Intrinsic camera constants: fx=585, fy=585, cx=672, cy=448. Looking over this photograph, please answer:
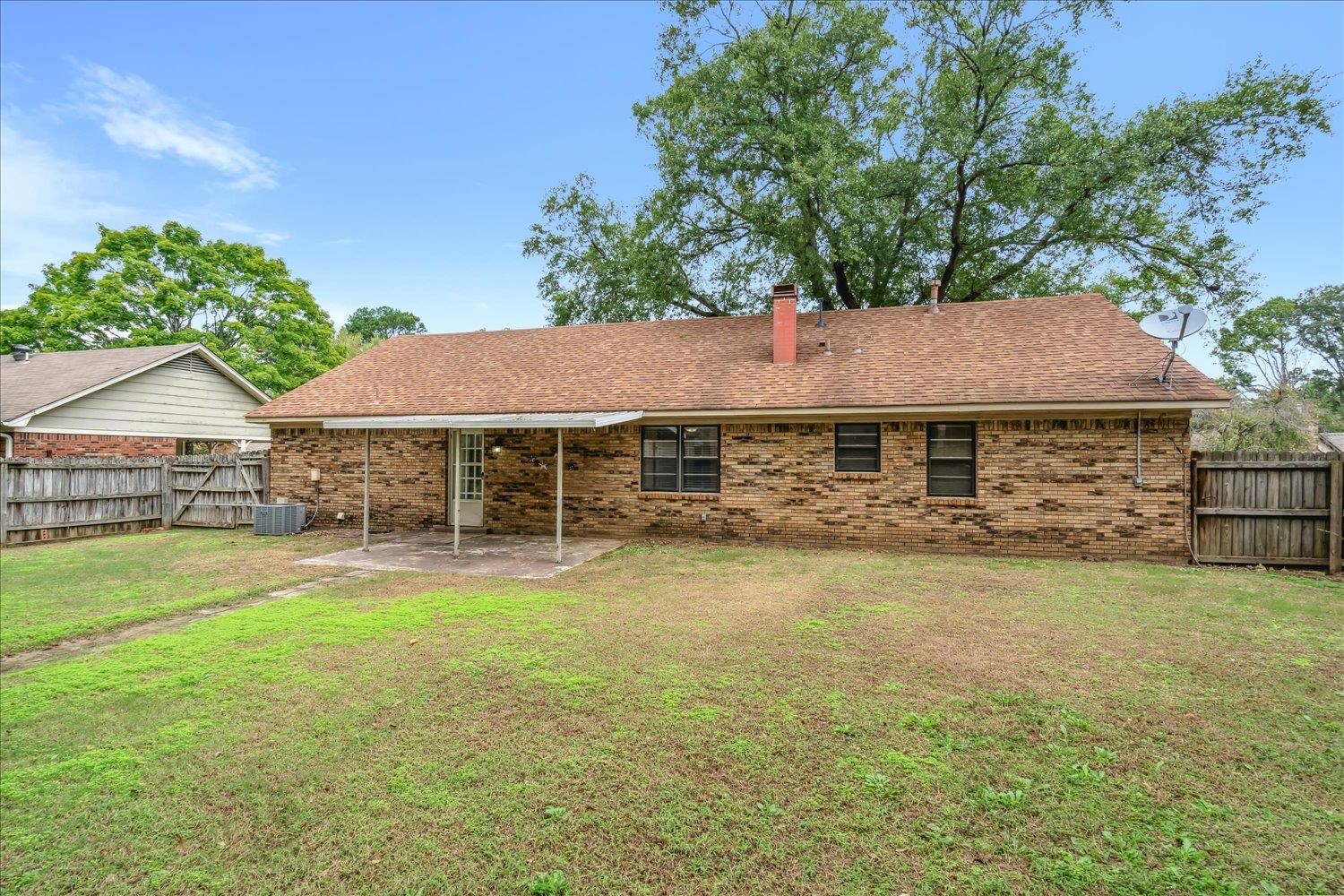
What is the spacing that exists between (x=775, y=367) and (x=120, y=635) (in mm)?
9812

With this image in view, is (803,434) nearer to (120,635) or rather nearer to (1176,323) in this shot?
(1176,323)

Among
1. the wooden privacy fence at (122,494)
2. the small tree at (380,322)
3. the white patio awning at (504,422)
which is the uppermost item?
the small tree at (380,322)

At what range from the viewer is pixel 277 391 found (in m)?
26.1

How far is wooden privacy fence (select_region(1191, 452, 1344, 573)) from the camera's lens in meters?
8.12

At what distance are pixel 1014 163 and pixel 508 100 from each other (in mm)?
13551

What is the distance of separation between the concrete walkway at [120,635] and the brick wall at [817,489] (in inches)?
197

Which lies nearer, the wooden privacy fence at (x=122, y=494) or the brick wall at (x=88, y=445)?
the wooden privacy fence at (x=122, y=494)

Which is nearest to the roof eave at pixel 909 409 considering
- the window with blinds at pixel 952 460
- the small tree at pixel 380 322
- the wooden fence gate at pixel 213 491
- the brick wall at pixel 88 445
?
the window with blinds at pixel 952 460

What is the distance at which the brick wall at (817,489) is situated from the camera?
8820 millimetres

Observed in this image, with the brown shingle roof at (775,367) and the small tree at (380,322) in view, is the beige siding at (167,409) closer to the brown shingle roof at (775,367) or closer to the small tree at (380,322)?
the brown shingle roof at (775,367)

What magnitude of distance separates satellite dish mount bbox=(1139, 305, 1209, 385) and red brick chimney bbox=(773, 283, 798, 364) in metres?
5.48

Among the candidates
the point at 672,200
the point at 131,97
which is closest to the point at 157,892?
the point at 672,200

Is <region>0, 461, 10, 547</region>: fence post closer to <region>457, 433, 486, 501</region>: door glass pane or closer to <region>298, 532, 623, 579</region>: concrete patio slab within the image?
<region>298, 532, 623, 579</region>: concrete patio slab

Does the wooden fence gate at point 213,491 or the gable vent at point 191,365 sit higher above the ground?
the gable vent at point 191,365
